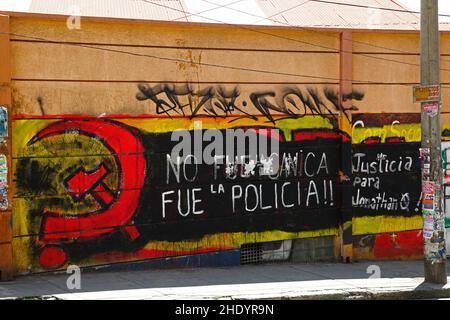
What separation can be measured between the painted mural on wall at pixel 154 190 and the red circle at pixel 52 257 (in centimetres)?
1

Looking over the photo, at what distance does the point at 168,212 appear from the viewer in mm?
12336

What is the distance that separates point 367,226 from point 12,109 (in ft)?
22.0

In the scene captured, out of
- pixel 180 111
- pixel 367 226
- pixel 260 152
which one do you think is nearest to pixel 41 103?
pixel 180 111

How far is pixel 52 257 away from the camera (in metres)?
11.4

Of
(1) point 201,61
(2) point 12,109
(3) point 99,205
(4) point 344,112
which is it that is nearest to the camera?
(2) point 12,109

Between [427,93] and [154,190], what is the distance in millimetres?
4460

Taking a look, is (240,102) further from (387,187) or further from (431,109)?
(387,187)

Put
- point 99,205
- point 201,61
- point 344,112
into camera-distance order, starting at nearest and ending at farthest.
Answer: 1. point 99,205
2. point 201,61
3. point 344,112

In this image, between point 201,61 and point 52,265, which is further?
point 201,61

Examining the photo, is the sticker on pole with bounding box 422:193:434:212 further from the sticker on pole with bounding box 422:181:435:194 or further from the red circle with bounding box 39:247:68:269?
the red circle with bounding box 39:247:68:269

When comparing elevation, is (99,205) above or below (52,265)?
above

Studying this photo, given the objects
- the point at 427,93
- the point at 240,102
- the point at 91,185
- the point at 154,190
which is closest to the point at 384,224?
the point at 427,93

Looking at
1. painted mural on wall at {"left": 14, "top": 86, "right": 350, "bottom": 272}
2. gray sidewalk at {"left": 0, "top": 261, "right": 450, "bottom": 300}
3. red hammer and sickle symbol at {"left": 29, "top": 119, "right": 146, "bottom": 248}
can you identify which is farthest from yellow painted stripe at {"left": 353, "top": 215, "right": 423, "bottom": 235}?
red hammer and sickle symbol at {"left": 29, "top": 119, "right": 146, "bottom": 248}

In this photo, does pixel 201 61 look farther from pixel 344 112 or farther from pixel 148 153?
pixel 344 112
